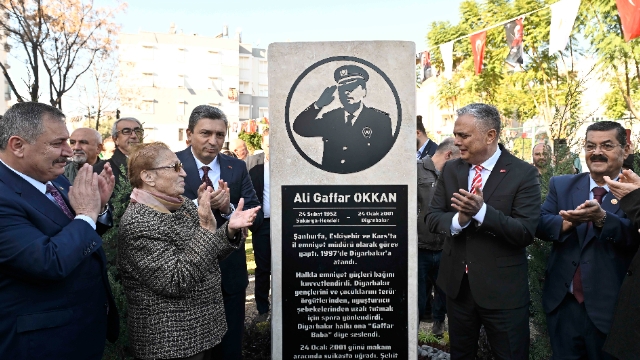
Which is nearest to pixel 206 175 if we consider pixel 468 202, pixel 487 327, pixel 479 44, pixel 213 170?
pixel 213 170

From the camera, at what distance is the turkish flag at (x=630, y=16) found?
7.59 metres

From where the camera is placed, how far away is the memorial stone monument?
10.3ft

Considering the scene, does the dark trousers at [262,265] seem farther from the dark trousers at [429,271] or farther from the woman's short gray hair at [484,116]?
the woman's short gray hair at [484,116]

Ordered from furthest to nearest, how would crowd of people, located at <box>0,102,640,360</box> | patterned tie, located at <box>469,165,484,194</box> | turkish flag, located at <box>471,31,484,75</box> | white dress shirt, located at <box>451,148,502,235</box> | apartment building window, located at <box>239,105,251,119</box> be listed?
apartment building window, located at <box>239,105,251,119</box> → turkish flag, located at <box>471,31,484,75</box> → patterned tie, located at <box>469,165,484,194</box> → white dress shirt, located at <box>451,148,502,235</box> → crowd of people, located at <box>0,102,640,360</box>

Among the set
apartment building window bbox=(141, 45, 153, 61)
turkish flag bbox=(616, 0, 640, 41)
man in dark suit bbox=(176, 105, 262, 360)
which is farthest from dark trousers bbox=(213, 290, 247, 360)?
apartment building window bbox=(141, 45, 153, 61)

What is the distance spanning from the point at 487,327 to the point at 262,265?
11.5 ft

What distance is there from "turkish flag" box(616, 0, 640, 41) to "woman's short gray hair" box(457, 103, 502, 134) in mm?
5832

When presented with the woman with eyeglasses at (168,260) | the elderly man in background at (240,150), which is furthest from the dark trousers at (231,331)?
the elderly man in background at (240,150)

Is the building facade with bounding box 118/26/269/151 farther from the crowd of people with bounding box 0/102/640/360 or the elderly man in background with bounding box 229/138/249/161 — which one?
the crowd of people with bounding box 0/102/640/360

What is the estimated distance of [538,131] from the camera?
14.8 metres

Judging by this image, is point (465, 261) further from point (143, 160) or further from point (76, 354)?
point (76, 354)

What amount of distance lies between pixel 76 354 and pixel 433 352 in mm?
3276

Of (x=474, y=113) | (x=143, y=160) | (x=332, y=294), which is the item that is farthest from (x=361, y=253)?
(x=143, y=160)

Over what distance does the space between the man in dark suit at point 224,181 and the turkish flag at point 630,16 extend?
6.91 metres
